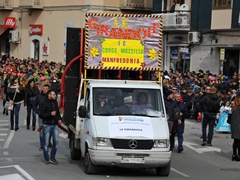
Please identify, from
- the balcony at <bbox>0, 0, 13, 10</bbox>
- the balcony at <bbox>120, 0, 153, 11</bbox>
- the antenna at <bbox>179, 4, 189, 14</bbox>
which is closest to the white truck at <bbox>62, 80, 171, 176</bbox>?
the antenna at <bbox>179, 4, 189, 14</bbox>

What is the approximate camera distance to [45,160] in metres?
15.2

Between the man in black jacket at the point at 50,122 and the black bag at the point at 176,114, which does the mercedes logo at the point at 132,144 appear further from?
the black bag at the point at 176,114

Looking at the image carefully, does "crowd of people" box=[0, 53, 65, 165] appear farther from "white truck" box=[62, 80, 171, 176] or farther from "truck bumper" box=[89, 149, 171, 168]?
"truck bumper" box=[89, 149, 171, 168]

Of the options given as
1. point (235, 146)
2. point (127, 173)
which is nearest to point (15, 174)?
point (127, 173)

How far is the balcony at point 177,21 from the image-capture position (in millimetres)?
39062

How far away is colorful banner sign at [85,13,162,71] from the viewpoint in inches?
599

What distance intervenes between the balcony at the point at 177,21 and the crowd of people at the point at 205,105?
754 cm

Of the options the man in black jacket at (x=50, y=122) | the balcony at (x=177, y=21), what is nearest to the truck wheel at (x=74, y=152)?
the man in black jacket at (x=50, y=122)

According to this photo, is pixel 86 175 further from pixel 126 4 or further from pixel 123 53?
pixel 126 4

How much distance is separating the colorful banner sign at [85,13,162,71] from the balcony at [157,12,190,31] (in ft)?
78.3

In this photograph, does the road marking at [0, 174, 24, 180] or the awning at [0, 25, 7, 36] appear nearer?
the road marking at [0, 174, 24, 180]

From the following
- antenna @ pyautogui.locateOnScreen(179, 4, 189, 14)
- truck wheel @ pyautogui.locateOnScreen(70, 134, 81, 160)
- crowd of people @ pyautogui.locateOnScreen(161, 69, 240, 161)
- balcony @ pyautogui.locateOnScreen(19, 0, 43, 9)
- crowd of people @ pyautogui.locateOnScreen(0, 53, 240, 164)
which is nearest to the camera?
crowd of people @ pyautogui.locateOnScreen(0, 53, 240, 164)

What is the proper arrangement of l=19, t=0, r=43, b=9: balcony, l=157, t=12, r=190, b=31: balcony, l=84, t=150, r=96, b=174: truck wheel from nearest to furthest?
l=84, t=150, r=96, b=174: truck wheel
l=157, t=12, r=190, b=31: balcony
l=19, t=0, r=43, b=9: balcony

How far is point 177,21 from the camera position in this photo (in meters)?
39.3
